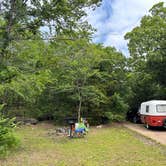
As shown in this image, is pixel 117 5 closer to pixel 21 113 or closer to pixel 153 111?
pixel 153 111

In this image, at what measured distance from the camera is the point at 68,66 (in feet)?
42.1

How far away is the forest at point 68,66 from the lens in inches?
339

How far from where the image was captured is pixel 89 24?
868 cm

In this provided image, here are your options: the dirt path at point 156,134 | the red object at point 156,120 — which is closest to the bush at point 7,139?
the dirt path at point 156,134

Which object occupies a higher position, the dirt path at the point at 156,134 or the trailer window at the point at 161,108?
the trailer window at the point at 161,108

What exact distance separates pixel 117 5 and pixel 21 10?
5.47m

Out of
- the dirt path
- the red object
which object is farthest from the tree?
the dirt path

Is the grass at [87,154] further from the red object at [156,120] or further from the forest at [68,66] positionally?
the red object at [156,120]

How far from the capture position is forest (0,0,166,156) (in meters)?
8.61

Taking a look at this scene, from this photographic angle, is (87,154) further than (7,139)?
No

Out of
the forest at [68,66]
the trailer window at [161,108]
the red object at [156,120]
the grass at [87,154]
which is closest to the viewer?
the grass at [87,154]

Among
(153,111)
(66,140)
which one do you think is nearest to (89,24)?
(66,140)

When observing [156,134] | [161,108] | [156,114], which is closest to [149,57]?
[161,108]

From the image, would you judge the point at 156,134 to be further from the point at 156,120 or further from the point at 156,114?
the point at 156,114
